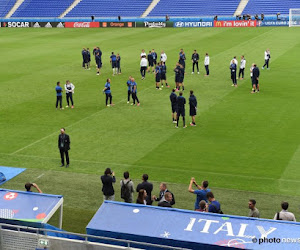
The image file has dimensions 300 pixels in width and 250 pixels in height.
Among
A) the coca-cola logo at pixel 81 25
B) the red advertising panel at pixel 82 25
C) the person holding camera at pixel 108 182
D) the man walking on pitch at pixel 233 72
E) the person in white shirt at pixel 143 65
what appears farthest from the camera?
the coca-cola logo at pixel 81 25

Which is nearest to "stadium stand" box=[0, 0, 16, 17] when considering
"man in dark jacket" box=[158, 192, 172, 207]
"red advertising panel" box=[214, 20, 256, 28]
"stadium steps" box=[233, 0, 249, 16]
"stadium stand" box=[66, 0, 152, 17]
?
"stadium stand" box=[66, 0, 152, 17]

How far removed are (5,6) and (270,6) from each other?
4160cm

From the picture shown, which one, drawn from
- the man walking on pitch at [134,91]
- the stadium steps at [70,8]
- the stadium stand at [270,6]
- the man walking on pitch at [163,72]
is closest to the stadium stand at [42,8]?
the stadium steps at [70,8]

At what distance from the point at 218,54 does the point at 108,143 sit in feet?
75.4

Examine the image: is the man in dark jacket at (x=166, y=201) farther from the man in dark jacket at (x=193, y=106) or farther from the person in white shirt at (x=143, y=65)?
the person in white shirt at (x=143, y=65)

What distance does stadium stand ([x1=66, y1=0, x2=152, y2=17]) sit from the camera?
74312 mm

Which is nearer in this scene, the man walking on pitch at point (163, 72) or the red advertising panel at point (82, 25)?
the man walking on pitch at point (163, 72)

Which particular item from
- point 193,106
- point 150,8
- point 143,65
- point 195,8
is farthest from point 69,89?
point 150,8

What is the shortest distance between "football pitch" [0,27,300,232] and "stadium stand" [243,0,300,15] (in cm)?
2650

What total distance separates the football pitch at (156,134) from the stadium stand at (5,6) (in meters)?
41.8

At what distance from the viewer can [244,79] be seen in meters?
33.8

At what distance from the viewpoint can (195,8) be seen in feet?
237

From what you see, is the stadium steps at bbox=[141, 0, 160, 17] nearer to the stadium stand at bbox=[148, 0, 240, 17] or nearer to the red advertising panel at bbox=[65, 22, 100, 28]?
the stadium stand at bbox=[148, 0, 240, 17]

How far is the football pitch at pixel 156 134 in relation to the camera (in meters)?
17.6
